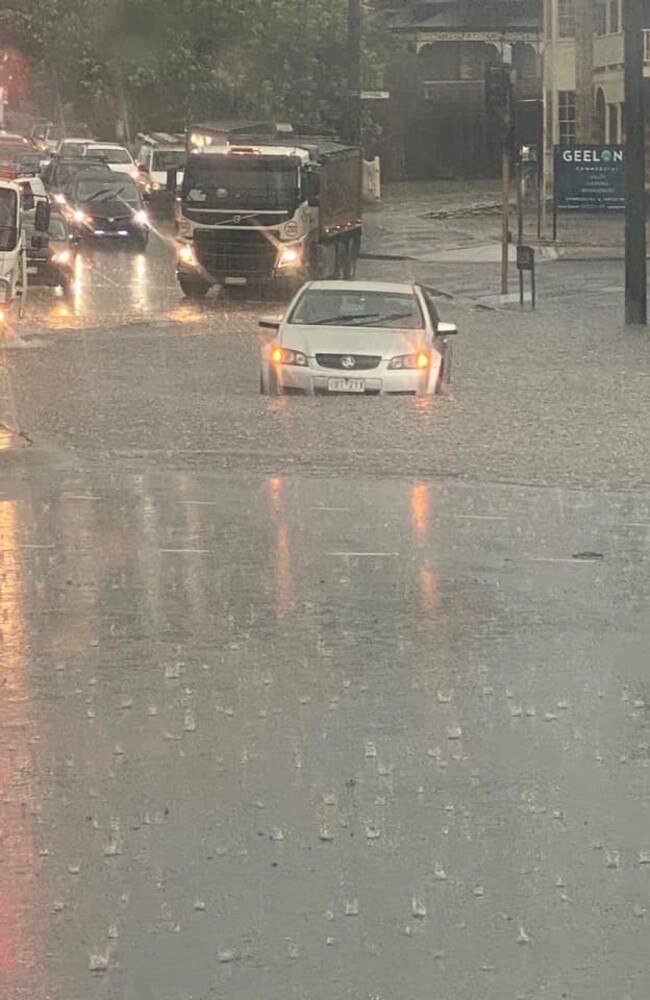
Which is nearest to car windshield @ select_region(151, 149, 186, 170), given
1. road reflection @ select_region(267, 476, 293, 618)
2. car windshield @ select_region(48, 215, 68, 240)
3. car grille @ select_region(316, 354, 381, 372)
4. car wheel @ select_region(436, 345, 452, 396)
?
car windshield @ select_region(48, 215, 68, 240)

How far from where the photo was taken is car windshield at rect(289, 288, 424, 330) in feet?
67.8

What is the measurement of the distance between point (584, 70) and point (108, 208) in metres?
20.8

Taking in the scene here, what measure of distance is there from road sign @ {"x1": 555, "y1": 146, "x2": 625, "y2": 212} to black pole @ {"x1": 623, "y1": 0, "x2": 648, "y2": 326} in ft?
52.0

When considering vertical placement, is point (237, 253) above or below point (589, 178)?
below

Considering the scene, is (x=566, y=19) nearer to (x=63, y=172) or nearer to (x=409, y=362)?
(x=63, y=172)

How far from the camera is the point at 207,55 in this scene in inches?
2630

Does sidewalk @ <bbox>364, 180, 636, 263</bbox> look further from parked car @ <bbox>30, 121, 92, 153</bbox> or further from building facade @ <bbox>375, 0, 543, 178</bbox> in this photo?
parked car @ <bbox>30, 121, 92, 153</bbox>

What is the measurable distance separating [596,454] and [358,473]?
2.24m

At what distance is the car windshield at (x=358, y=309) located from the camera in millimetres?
20672

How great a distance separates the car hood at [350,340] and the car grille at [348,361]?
0.13 ft

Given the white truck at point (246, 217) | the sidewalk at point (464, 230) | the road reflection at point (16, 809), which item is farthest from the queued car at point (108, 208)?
the road reflection at point (16, 809)

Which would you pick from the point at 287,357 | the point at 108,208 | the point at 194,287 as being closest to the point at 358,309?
the point at 287,357

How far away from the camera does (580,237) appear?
159 feet

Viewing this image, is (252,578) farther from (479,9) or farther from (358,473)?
(479,9)
